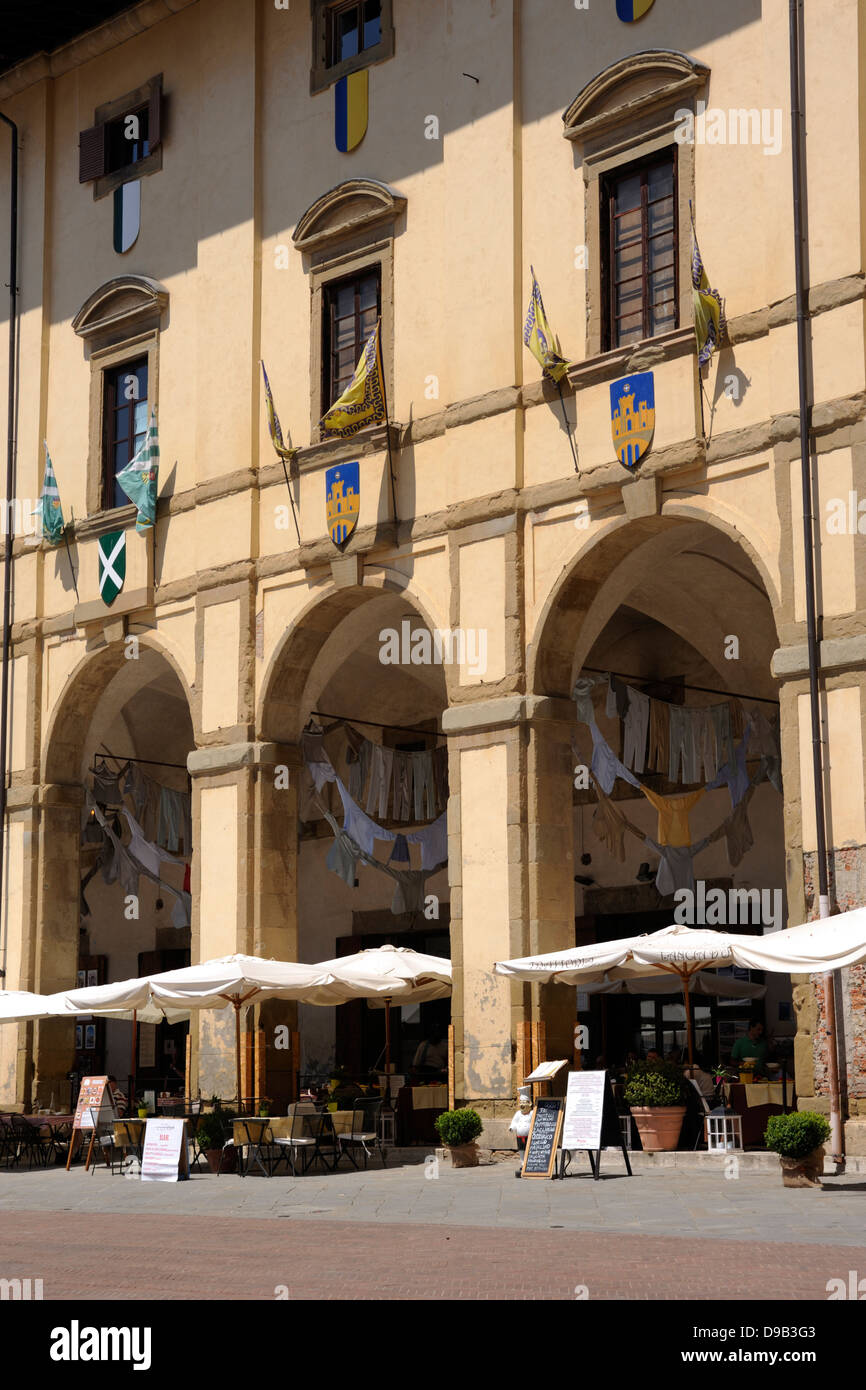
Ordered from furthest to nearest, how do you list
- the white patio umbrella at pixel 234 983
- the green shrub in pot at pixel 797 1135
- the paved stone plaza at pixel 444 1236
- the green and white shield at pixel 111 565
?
the green and white shield at pixel 111 565
the white patio umbrella at pixel 234 983
the green shrub in pot at pixel 797 1135
the paved stone plaza at pixel 444 1236

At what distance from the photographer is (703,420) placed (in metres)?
20.3

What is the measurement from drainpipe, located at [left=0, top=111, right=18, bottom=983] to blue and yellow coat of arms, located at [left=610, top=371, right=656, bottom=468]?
1193cm

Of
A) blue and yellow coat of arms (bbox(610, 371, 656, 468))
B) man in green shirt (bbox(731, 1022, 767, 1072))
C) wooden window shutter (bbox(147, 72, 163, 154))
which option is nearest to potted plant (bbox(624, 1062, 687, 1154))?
man in green shirt (bbox(731, 1022, 767, 1072))

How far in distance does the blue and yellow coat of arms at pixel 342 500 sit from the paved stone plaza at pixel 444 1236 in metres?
8.45

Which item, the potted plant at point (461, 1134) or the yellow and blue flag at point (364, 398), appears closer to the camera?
the potted plant at point (461, 1134)

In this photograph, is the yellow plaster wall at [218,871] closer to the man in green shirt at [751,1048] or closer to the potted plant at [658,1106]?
→ the man in green shirt at [751,1048]

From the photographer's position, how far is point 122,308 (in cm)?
2800

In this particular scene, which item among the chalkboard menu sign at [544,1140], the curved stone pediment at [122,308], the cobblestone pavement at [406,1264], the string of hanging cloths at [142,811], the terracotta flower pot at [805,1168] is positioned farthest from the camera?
the string of hanging cloths at [142,811]

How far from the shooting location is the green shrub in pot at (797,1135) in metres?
15.8

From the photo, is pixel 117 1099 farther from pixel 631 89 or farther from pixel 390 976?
pixel 631 89

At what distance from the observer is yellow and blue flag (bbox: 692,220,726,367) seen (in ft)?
65.1

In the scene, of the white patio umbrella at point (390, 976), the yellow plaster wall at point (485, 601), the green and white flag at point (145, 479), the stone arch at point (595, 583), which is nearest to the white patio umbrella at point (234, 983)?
the white patio umbrella at point (390, 976)
